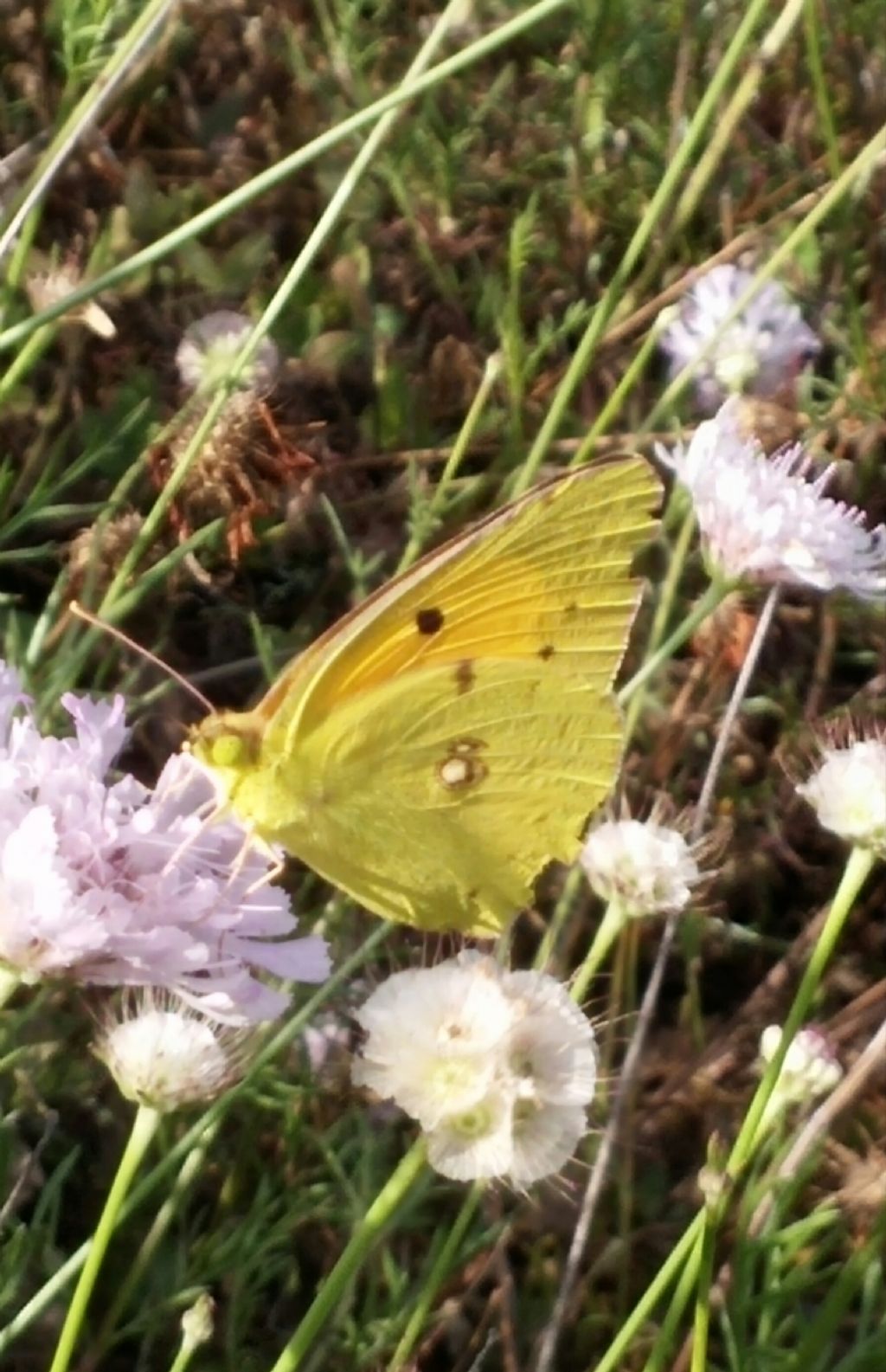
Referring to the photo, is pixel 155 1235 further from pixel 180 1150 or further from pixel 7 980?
pixel 7 980

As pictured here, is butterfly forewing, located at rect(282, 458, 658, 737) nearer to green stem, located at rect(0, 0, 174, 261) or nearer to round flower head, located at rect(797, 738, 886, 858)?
round flower head, located at rect(797, 738, 886, 858)

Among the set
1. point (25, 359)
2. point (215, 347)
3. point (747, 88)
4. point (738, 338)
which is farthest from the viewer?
point (738, 338)

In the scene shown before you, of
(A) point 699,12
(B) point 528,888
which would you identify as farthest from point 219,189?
(B) point 528,888

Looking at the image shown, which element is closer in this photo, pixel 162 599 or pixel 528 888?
pixel 528 888

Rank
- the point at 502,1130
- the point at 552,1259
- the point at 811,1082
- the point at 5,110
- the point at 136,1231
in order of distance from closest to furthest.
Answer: the point at 502,1130 < the point at 811,1082 < the point at 136,1231 < the point at 552,1259 < the point at 5,110

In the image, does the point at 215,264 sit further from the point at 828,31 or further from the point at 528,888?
the point at 528,888

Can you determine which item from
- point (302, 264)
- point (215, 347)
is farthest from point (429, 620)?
point (215, 347)
